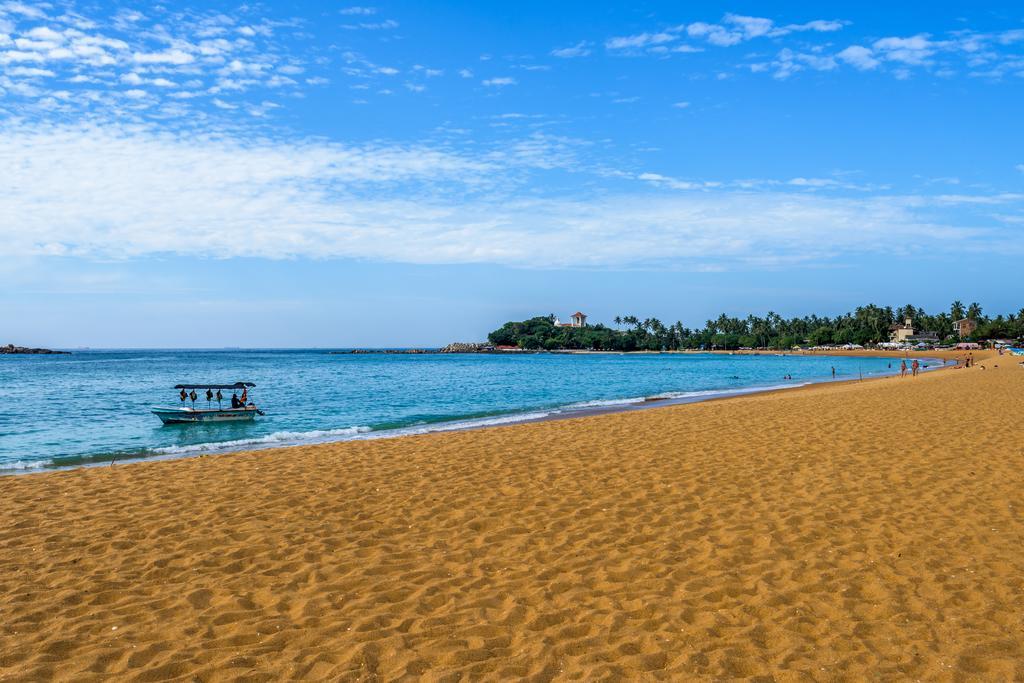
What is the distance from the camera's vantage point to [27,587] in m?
→ 6.52

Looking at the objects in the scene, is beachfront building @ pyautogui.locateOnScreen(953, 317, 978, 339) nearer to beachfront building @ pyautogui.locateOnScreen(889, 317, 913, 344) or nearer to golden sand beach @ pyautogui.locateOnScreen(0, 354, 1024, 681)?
beachfront building @ pyautogui.locateOnScreen(889, 317, 913, 344)

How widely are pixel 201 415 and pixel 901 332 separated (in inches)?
7886

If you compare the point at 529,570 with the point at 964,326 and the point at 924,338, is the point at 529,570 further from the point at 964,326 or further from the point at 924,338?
the point at 964,326

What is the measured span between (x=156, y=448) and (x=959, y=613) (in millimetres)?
20171

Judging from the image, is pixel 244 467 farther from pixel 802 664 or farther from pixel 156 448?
pixel 802 664

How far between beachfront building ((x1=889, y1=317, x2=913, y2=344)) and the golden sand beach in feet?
640

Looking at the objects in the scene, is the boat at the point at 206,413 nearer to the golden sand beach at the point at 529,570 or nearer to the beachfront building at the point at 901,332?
the golden sand beach at the point at 529,570

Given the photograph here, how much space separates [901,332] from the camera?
18350cm

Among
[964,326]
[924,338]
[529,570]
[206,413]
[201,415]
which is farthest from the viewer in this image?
[964,326]

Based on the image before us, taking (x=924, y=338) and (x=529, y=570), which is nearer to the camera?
(x=529, y=570)

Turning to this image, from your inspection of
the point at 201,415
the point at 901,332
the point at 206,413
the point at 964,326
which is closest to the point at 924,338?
the point at 901,332

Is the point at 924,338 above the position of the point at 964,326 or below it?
below

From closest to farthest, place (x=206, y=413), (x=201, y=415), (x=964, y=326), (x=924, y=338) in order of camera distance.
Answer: (x=201, y=415), (x=206, y=413), (x=924, y=338), (x=964, y=326)

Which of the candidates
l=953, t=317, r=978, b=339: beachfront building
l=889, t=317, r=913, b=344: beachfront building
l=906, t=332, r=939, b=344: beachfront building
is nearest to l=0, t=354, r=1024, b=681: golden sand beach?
l=906, t=332, r=939, b=344: beachfront building
